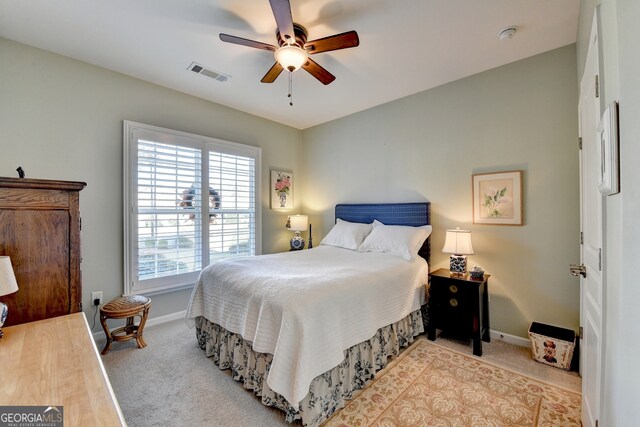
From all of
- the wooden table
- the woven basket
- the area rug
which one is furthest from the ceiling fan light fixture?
the woven basket

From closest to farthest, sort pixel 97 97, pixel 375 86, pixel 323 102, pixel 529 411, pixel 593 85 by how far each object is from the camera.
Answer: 1. pixel 593 85
2. pixel 529 411
3. pixel 97 97
4. pixel 375 86
5. pixel 323 102

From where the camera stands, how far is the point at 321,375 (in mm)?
1763

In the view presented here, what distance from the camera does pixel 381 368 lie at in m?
2.32

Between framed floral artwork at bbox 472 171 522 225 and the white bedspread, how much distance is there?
2.92 ft

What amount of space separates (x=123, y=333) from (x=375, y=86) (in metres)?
3.98

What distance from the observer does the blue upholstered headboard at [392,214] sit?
3334 mm

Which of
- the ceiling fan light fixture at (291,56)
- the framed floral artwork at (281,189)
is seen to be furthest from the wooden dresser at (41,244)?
the framed floral artwork at (281,189)

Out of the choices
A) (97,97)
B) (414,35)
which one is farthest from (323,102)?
(97,97)

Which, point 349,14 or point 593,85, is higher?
point 349,14

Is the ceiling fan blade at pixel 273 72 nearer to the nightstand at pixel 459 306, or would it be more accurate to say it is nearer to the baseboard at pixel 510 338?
the nightstand at pixel 459 306

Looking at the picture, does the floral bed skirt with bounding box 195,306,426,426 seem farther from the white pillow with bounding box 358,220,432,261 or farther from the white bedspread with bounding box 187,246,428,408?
the white pillow with bounding box 358,220,432,261

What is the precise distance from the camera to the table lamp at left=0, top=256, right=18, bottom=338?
1.25m

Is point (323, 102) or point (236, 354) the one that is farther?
point (323, 102)

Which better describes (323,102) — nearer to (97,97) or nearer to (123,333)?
(97,97)
